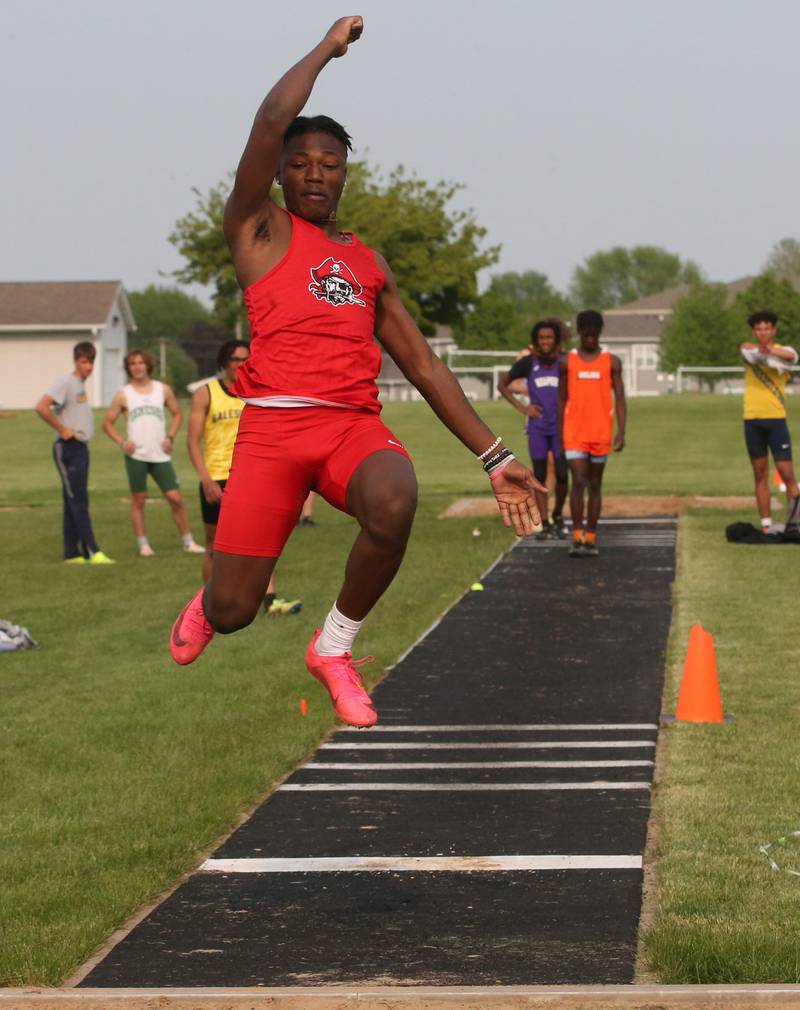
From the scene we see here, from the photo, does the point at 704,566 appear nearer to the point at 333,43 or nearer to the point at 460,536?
the point at 460,536

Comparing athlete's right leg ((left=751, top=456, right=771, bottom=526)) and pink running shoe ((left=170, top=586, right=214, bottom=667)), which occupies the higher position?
pink running shoe ((left=170, top=586, right=214, bottom=667))

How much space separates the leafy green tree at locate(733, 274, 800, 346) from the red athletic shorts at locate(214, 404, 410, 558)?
7937cm

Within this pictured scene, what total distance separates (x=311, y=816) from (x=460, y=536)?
40.2 feet

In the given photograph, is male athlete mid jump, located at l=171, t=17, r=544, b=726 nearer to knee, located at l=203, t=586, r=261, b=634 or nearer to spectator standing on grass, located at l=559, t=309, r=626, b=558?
knee, located at l=203, t=586, r=261, b=634

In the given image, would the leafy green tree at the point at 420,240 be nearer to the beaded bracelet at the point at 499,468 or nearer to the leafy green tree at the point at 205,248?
the leafy green tree at the point at 205,248

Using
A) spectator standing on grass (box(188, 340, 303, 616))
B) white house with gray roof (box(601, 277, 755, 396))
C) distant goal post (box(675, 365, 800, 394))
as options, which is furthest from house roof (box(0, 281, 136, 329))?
spectator standing on grass (box(188, 340, 303, 616))

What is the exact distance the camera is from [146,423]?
17.2 meters

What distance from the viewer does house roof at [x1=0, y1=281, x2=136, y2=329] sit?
2876 inches

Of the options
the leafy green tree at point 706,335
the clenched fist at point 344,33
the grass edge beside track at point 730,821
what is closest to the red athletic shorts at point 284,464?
the clenched fist at point 344,33

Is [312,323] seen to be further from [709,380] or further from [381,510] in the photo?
[709,380]

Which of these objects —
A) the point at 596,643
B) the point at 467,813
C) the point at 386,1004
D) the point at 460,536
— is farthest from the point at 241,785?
the point at 460,536

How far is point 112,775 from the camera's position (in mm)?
7645

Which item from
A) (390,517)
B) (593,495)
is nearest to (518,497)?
(390,517)

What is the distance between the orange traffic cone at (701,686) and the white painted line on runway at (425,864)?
256cm
